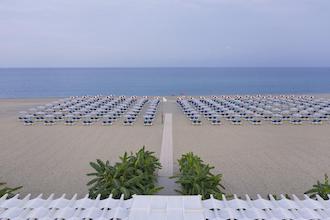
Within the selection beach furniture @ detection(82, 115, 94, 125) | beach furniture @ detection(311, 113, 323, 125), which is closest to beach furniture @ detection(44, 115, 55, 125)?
beach furniture @ detection(82, 115, 94, 125)

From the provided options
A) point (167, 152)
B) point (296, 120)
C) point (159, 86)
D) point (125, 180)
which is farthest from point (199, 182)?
point (159, 86)

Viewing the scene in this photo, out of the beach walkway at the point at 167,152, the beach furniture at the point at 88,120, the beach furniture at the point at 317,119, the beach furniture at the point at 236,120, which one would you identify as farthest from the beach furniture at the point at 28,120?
the beach furniture at the point at 317,119

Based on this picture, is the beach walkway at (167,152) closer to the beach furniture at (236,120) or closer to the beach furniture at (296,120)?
the beach furniture at (236,120)

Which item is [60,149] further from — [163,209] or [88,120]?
[163,209]

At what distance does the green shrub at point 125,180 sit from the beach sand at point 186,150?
3.67 ft

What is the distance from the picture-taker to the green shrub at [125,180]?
6031 millimetres

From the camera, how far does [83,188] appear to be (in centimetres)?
759

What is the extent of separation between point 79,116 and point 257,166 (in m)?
10.6

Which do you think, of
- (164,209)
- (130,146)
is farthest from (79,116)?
(164,209)

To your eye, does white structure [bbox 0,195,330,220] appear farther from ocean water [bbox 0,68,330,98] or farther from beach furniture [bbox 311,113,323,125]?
ocean water [bbox 0,68,330,98]

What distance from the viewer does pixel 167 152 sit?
1051cm

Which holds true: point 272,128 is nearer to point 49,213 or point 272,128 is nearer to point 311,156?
point 311,156

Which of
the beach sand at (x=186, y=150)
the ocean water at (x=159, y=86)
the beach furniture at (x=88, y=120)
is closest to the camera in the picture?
the beach sand at (x=186, y=150)

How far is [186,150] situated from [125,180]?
4702 mm
